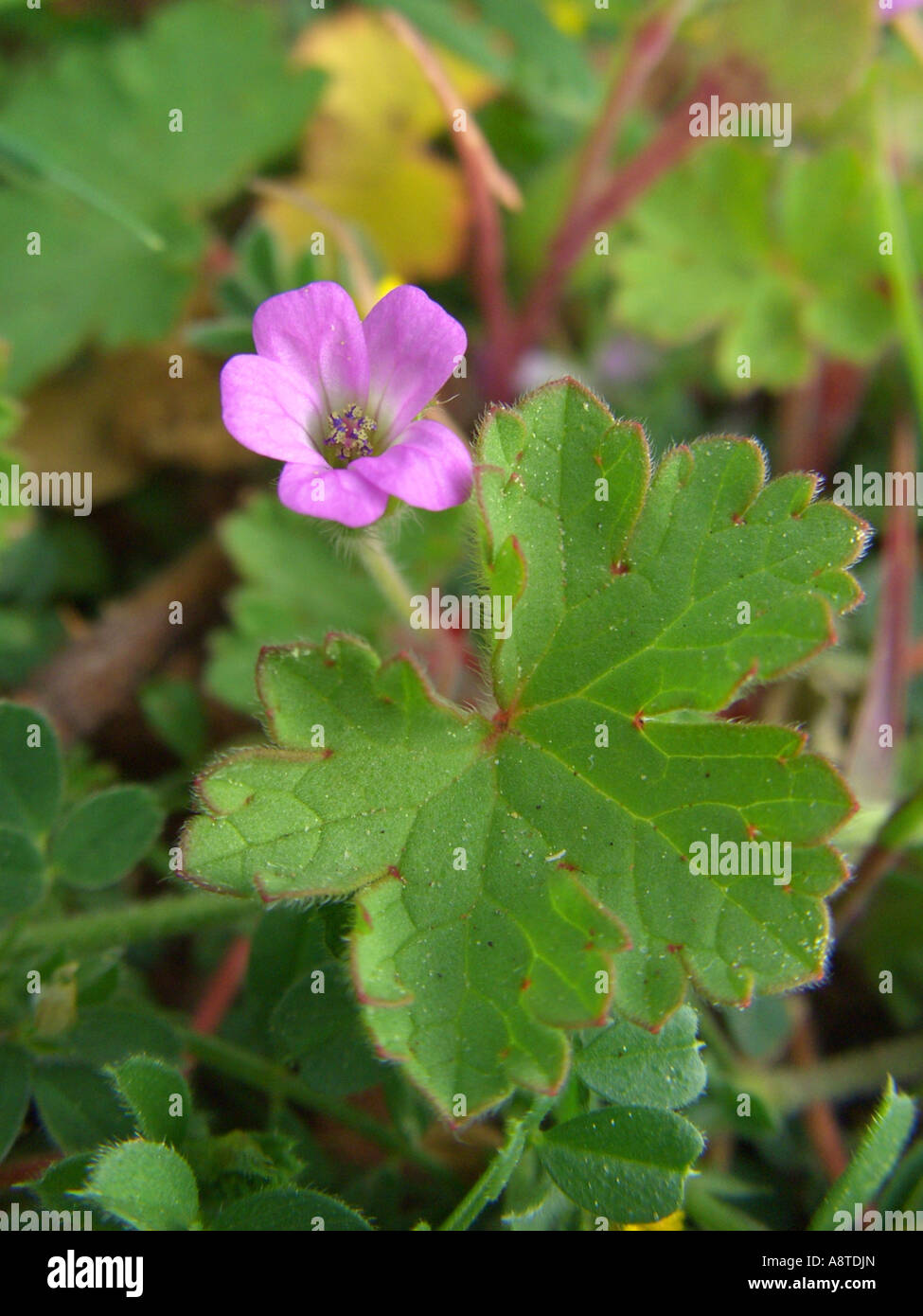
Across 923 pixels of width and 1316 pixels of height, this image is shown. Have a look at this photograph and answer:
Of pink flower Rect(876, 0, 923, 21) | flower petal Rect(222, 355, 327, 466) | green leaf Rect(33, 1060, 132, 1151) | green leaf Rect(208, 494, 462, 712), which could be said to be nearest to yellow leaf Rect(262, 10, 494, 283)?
green leaf Rect(208, 494, 462, 712)

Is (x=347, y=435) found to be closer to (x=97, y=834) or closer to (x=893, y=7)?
(x=97, y=834)

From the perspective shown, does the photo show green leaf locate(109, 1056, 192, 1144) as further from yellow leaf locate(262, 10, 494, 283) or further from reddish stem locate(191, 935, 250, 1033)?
yellow leaf locate(262, 10, 494, 283)

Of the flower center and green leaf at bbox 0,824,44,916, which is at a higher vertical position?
the flower center

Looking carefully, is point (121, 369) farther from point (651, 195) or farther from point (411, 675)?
point (411, 675)

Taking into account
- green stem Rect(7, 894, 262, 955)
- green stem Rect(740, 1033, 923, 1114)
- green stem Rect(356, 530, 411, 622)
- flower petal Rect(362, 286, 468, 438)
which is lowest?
green stem Rect(740, 1033, 923, 1114)

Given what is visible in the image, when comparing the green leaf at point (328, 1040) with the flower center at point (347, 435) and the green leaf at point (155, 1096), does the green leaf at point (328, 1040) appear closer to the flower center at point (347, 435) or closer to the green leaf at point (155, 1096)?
the green leaf at point (155, 1096)

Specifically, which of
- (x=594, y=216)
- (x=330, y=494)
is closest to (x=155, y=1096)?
(x=330, y=494)

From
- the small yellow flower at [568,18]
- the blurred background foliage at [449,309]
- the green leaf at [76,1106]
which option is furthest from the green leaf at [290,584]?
the small yellow flower at [568,18]
